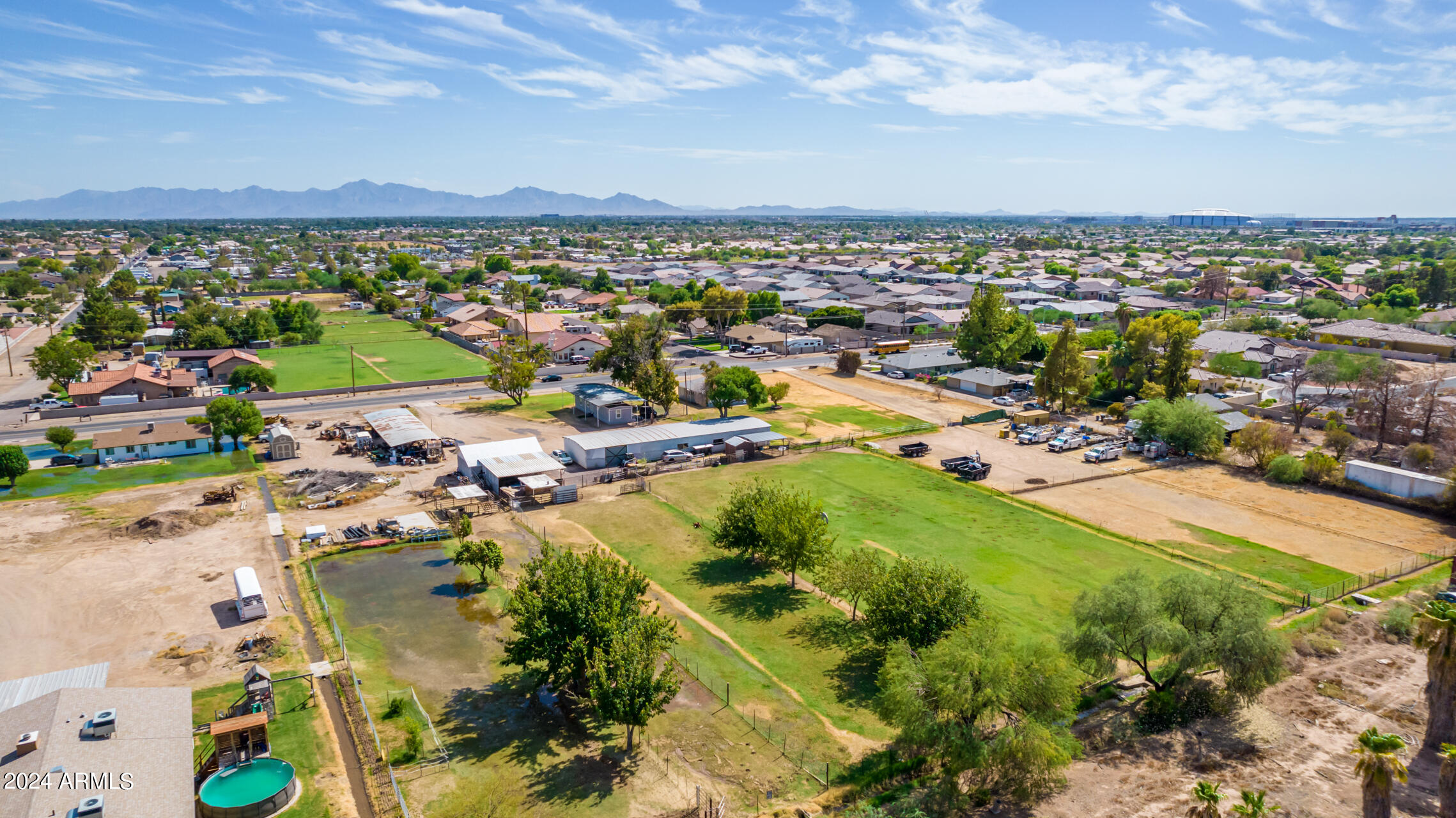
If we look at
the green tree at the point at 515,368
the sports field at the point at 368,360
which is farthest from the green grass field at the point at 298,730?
the sports field at the point at 368,360

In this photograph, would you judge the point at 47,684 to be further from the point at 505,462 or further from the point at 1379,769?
the point at 1379,769

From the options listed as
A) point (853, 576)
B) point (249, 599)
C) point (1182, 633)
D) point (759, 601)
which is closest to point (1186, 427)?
point (1182, 633)

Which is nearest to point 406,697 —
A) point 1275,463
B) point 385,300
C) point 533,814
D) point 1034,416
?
point 533,814

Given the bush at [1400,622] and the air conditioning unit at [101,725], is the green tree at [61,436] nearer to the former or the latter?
the air conditioning unit at [101,725]

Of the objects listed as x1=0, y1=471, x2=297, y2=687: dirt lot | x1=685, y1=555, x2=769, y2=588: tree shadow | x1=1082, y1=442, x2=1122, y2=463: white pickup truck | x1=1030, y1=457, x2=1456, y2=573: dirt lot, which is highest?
x1=1082, y1=442, x2=1122, y2=463: white pickup truck

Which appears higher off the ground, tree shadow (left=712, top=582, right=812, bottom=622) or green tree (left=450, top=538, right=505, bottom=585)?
green tree (left=450, top=538, right=505, bottom=585)

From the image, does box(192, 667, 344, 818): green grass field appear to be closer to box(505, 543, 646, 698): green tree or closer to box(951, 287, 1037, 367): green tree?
box(505, 543, 646, 698): green tree

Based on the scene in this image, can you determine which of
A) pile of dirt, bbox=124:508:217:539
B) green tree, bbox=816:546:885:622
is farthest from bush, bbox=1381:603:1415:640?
pile of dirt, bbox=124:508:217:539
